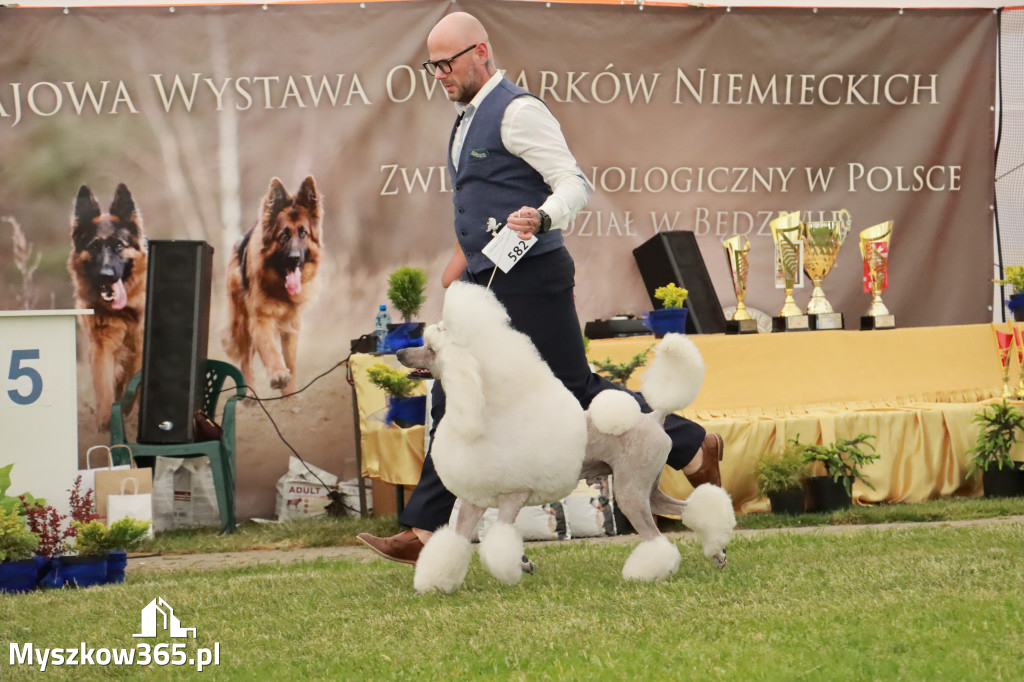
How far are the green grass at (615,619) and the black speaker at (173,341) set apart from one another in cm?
184

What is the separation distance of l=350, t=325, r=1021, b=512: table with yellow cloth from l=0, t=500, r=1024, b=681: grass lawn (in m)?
1.55

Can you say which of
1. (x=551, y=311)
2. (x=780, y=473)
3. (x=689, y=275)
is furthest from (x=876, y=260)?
(x=551, y=311)

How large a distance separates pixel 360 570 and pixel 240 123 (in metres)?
3.34

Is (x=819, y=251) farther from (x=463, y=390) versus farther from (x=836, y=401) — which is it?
(x=463, y=390)

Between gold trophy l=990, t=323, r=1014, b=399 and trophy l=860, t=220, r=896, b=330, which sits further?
trophy l=860, t=220, r=896, b=330

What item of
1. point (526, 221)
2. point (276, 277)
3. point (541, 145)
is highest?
point (541, 145)

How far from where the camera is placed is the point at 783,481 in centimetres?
521

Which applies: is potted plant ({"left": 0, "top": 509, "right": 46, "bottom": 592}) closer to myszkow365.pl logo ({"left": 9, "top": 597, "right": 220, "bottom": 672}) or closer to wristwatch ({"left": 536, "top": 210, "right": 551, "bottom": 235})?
myszkow365.pl logo ({"left": 9, "top": 597, "right": 220, "bottom": 672})

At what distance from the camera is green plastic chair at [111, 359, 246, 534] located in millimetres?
5668

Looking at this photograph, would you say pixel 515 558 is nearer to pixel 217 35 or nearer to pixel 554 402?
pixel 554 402

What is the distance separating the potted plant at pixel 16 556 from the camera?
3.94 metres

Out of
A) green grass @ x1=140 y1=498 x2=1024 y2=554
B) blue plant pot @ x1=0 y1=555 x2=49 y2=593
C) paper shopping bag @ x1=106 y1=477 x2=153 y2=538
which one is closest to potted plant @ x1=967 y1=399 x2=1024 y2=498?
green grass @ x1=140 y1=498 x2=1024 y2=554

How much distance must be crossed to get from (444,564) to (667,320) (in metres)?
2.72

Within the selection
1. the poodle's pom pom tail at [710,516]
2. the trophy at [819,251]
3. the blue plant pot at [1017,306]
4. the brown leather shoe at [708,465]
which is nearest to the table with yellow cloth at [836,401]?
the blue plant pot at [1017,306]
